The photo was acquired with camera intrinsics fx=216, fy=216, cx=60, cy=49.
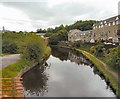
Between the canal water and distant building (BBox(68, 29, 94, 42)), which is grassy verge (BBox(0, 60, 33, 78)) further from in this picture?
distant building (BBox(68, 29, 94, 42))

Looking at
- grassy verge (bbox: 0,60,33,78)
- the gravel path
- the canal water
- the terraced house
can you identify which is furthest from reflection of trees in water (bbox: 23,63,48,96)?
the terraced house

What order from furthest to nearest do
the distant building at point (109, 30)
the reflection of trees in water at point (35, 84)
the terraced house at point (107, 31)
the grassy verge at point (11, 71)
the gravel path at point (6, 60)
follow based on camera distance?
the terraced house at point (107, 31)
the distant building at point (109, 30)
the gravel path at point (6, 60)
the grassy verge at point (11, 71)
the reflection of trees in water at point (35, 84)

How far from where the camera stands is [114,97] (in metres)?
21.0

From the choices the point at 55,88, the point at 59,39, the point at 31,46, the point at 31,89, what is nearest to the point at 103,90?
the point at 55,88

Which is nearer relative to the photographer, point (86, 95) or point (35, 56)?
point (86, 95)

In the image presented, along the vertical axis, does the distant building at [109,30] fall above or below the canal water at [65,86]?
above

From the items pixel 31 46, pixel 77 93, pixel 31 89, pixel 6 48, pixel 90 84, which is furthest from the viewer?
pixel 6 48

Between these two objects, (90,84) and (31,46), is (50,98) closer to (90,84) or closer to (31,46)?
(90,84)

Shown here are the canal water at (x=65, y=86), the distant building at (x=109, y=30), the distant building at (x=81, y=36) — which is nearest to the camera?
the canal water at (x=65, y=86)

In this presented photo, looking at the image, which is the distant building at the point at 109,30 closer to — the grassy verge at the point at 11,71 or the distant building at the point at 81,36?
the distant building at the point at 81,36

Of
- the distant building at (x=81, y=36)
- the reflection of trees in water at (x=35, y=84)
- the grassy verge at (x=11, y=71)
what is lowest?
the reflection of trees in water at (x=35, y=84)

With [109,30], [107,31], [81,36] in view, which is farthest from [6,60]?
[81,36]

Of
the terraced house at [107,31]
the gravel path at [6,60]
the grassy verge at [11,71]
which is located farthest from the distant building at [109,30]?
the grassy verge at [11,71]

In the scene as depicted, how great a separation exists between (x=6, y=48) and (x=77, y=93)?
136ft
